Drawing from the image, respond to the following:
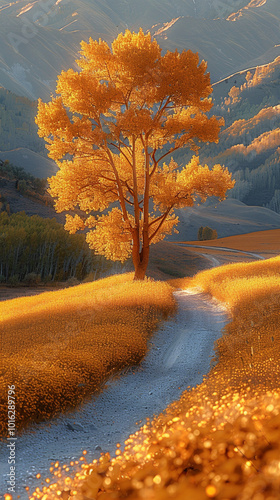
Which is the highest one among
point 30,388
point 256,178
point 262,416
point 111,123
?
point 256,178

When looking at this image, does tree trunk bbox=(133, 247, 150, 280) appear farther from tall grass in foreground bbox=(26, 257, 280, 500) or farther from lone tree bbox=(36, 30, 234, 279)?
tall grass in foreground bbox=(26, 257, 280, 500)

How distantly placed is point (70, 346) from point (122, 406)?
1843 millimetres

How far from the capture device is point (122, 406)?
289 inches

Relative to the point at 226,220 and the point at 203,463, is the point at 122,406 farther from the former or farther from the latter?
the point at 226,220

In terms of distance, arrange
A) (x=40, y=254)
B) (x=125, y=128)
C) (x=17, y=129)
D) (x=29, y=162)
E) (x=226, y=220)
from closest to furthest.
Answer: (x=125, y=128)
(x=40, y=254)
(x=226, y=220)
(x=29, y=162)
(x=17, y=129)

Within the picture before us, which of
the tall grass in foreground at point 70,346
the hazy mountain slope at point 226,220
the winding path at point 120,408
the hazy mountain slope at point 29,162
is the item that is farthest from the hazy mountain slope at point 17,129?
the winding path at point 120,408

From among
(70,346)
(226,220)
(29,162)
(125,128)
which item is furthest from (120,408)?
(29,162)

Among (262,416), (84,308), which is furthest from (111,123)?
(262,416)

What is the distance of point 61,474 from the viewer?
483 cm

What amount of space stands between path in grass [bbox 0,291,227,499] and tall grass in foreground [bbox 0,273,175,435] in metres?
0.30

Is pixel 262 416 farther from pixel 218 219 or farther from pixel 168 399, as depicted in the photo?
pixel 218 219

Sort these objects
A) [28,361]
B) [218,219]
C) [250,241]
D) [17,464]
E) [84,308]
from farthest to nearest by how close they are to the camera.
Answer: [218,219] → [250,241] → [84,308] → [28,361] → [17,464]

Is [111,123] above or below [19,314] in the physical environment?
above

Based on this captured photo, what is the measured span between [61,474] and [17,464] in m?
0.89
